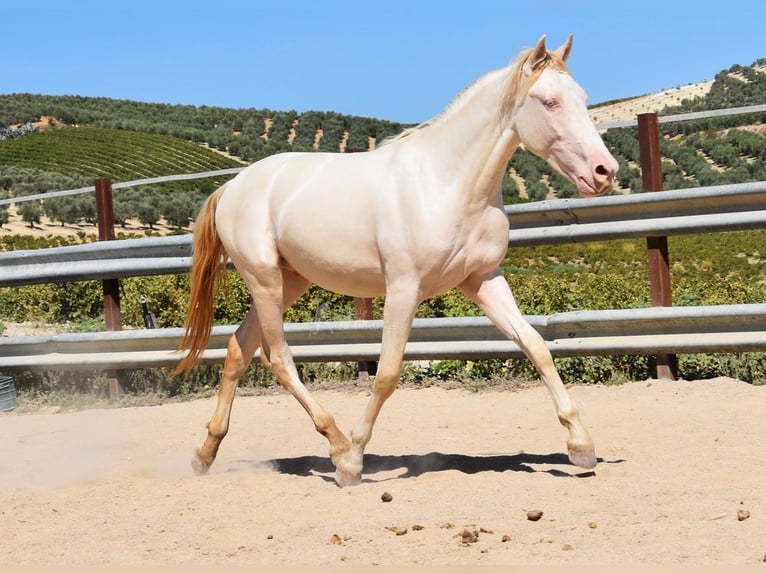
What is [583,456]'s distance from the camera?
4359 millimetres

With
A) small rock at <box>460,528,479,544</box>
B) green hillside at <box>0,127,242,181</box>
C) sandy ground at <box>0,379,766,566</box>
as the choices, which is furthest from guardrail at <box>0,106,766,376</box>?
green hillside at <box>0,127,242,181</box>

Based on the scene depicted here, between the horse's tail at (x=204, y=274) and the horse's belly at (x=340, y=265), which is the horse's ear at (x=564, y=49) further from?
the horse's tail at (x=204, y=274)

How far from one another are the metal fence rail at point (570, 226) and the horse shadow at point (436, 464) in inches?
89.6

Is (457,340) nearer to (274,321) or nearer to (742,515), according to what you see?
(274,321)

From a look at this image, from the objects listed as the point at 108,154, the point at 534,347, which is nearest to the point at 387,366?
the point at 534,347

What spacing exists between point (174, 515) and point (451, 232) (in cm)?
173

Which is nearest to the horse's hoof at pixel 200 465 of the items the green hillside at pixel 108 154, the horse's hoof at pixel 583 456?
the horse's hoof at pixel 583 456

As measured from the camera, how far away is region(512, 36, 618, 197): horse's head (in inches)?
167

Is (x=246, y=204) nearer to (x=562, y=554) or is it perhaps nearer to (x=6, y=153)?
(x=562, y=554)

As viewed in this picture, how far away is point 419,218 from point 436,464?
128cm

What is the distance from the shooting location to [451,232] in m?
4.51

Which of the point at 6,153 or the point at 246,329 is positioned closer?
the point at 246,329

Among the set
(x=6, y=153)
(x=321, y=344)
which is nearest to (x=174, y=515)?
(x=321, y=344)

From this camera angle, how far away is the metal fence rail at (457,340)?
6219 millimetres
